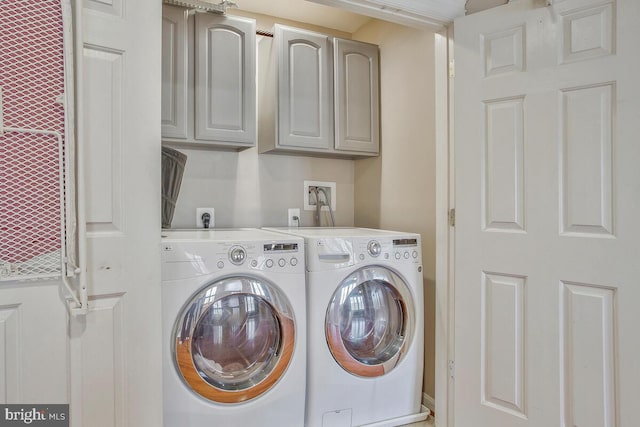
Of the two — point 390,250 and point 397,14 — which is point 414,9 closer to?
point 397,14

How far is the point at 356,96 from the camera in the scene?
256cm

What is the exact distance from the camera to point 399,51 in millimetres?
2443

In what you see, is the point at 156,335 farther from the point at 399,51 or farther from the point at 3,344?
the point at 399,51

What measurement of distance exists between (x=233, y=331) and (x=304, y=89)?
1507 mm

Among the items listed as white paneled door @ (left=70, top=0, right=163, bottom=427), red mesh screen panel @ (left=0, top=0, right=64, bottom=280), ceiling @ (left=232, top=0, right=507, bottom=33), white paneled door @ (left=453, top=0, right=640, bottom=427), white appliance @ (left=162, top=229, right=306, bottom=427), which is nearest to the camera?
red mesh screen panel @ (left=0, top=0, right=64, bottom=280)

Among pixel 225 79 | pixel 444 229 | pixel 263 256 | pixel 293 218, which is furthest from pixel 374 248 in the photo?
pixel 225 79

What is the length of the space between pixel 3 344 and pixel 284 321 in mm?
979

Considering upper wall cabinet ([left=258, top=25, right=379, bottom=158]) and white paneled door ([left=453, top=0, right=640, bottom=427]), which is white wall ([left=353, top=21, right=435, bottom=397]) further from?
white paneled door ([left=453, top=0, right=640, bottom=427])

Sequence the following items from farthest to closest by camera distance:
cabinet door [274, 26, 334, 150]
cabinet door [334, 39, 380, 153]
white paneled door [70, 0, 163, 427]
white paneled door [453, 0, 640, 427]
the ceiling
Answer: cabinet door [334, 39, 380, 153] → cabinet door [274, 26, 334, 150] → the ceiling → white paneled door [453, 0, 640, 427] → white paneled door [70, 0, 163, 427]

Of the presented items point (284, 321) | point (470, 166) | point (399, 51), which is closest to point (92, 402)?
point (284, 321)

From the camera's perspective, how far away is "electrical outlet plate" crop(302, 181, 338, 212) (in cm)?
278

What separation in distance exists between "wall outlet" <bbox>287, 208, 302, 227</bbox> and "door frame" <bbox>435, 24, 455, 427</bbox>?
1.08 m

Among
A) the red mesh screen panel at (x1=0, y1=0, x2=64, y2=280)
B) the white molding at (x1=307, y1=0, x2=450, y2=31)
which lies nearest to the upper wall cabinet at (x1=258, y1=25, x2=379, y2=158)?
the white molding at (x1=307, y1=0, x2=450, y2=31)

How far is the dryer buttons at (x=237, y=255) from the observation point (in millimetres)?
1627
